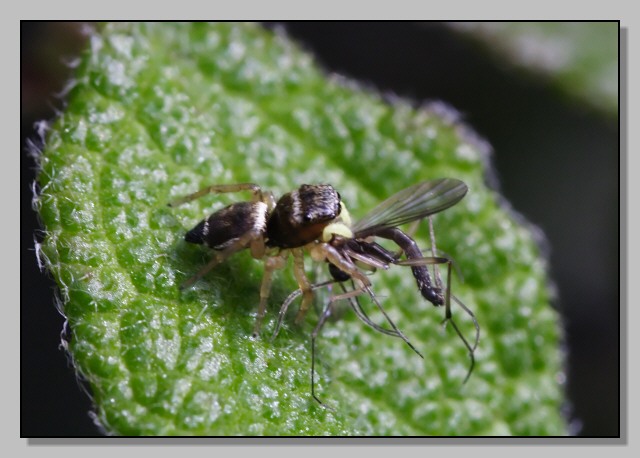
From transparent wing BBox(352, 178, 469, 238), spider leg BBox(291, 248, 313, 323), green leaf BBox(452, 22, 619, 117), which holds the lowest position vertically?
spider leg BBox(291, 248, 313, 323)

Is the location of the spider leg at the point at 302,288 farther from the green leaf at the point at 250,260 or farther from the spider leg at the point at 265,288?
the spider leg at the point at 265,288

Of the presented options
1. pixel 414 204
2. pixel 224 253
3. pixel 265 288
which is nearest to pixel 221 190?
pixel 224 253

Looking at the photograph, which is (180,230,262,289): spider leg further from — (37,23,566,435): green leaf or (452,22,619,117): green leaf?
(452,22,619,117): green leaf

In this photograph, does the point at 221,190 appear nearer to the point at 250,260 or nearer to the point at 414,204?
the point at 250,260

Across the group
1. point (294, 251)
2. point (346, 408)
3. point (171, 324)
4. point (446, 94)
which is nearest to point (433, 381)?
point (346, 408)

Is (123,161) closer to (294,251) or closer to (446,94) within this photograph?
(294,251)

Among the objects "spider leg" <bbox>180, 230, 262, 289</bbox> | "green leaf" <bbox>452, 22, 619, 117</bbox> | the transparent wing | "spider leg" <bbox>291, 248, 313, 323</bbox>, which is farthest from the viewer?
"green leaf" <bbox>452, 22, 619, 117</bbox>

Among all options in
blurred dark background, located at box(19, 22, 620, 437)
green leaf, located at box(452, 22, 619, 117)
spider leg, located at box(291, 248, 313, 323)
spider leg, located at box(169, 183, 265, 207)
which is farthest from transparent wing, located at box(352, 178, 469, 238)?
green leaf, located at box(452, 22, 619, 117)
